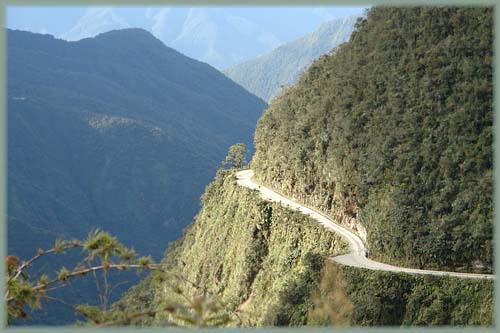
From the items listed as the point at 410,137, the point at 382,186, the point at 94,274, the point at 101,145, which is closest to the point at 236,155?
the point at 382,186

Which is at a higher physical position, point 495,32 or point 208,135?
point 208,135

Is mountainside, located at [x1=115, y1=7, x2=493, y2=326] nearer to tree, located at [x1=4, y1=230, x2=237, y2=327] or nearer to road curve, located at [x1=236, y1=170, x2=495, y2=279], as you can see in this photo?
road curve, located at [x1=236, y1=170, x2=495, y2=279]

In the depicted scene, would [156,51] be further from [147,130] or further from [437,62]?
[437,62]

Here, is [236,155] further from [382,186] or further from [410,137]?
[410,137]

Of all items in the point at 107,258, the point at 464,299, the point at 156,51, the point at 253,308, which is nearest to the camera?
the point at 107,258

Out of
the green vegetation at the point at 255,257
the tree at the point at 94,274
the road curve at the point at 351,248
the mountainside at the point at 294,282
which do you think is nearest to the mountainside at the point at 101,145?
the green vegetation at the point at 255,257

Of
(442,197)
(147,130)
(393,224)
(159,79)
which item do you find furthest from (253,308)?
(159,79)
